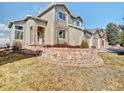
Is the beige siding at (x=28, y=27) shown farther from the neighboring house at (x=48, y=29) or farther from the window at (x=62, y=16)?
the window at (x=62, y=16)

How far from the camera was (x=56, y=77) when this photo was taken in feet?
20.5

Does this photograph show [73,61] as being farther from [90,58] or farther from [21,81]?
[21,81]

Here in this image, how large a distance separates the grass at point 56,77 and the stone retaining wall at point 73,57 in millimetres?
424

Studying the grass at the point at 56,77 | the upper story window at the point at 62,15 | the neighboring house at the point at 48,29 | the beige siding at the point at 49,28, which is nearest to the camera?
the grass at the point at 56,77

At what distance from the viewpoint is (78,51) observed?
799 cm

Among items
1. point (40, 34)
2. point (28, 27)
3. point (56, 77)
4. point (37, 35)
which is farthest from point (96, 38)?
point (56, 77)

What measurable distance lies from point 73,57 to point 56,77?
1871mm

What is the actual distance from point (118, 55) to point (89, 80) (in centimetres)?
394

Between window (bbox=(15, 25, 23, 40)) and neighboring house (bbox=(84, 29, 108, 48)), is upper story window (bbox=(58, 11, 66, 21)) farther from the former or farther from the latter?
window (bbox=(15, 25, 23, 40))

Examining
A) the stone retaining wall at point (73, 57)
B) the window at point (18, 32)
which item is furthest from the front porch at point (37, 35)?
the stone retaining wall at point (73, 57)

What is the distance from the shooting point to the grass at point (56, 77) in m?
5.85

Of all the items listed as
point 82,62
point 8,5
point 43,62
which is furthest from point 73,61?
point 8,5

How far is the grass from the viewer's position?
5852 millimetres

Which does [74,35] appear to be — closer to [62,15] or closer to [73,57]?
[62,15]
